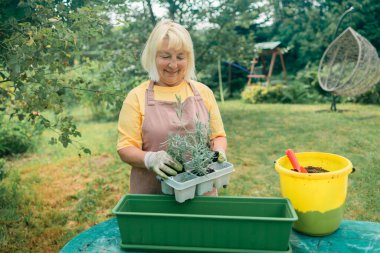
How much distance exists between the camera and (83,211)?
3.89 metres

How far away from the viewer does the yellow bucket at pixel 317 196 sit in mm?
1344

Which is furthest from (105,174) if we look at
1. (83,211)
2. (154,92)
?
(154,92)

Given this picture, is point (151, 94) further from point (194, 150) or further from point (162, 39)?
point (194, 150)

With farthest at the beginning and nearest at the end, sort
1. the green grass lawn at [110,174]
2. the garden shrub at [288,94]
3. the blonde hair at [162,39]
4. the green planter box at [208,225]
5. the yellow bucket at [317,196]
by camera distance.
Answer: the garden shrub at [288,94] < the green grass lawn at [110,174] < the blonde hair at [162,39] < the yellow bucket at [317,196] < the green planter box at [208,225]

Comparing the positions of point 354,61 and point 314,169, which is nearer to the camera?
point 314,169

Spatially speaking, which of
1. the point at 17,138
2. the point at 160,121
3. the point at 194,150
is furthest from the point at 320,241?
the point at 17,138

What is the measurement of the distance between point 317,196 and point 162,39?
0.97 meters

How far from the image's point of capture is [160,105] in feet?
6.14

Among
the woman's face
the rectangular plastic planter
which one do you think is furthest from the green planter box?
the woman's face

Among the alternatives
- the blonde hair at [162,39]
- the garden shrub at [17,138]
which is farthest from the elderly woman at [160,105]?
the garden shrub at [17,138]

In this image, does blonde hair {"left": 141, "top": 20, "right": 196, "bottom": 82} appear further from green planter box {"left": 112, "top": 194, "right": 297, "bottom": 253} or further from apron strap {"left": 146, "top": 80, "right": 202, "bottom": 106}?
green planter box {"left": 112, "top": 194, "right": 297, "bottom": 253}

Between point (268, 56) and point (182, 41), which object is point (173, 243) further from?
point (268, 56)

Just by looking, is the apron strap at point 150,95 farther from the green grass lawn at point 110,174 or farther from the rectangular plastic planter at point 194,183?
the green grass lawn at point 110,174

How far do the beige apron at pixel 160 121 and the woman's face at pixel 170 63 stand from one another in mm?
97
